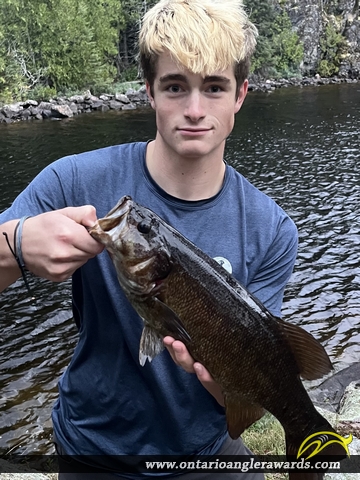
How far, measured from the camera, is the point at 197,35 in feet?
9.09

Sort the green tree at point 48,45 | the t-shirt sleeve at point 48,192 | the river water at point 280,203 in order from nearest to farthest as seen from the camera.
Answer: the t-shirt sleeve at point 48,192, the river water at point 280,203, the green tree at point 48,45

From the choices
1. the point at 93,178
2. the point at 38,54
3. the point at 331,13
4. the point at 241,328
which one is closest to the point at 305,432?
the point at 241,328

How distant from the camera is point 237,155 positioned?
23906mm

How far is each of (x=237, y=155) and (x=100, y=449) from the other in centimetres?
2211

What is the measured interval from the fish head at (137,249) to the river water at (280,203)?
17.6ft

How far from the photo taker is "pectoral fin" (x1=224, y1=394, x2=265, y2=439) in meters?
2.71

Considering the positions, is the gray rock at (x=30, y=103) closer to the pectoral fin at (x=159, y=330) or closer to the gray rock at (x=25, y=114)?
the gray rock at (x=25, y=114)

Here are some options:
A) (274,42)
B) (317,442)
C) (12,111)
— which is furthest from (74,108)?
(274,42)

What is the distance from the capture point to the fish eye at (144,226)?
253cm

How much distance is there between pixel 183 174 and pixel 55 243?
1056mm

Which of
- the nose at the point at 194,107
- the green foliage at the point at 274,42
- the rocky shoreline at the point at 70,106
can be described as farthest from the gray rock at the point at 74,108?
the nose at the point at 194,107

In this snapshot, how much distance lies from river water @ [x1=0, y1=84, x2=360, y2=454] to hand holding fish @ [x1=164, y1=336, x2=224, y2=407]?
202 inches

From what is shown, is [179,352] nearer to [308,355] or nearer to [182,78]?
[308,355]

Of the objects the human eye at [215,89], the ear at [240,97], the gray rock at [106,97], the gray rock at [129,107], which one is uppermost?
the human eye at [215,89]
